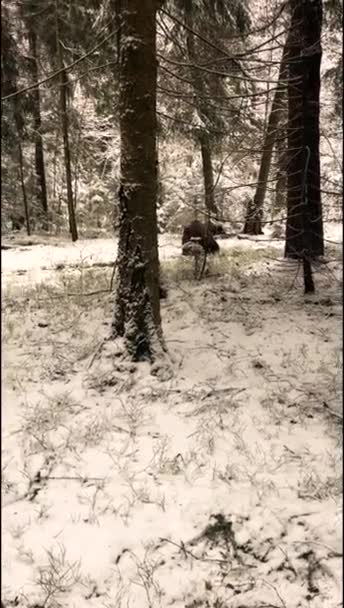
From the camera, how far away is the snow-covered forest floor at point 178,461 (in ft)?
11.3

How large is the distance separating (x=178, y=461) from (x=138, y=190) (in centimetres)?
312

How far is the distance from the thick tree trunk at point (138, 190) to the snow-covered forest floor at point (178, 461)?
42 centimetres

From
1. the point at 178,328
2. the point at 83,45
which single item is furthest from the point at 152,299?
the point at 83,45

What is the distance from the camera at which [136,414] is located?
17.0 feet

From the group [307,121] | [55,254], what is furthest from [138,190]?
[55,254]

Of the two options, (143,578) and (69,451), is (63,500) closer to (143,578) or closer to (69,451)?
(69,451)

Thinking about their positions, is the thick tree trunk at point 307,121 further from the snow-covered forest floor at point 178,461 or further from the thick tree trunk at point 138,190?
the thick tree trunk at point 138,190

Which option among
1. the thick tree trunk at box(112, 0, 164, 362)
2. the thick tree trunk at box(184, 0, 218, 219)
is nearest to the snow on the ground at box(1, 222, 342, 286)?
the thick tree trunk at box(184, 0, 218, 219)

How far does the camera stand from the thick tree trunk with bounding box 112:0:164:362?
5.68m

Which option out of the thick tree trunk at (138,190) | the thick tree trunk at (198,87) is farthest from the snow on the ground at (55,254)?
the thick tree trunk at (138,190)

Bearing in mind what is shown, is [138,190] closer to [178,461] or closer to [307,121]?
[178,461]

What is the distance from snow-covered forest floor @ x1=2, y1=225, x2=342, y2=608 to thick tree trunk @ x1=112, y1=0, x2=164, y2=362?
0.42 metres

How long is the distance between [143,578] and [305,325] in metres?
4.27

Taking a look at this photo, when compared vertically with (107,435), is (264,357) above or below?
above
